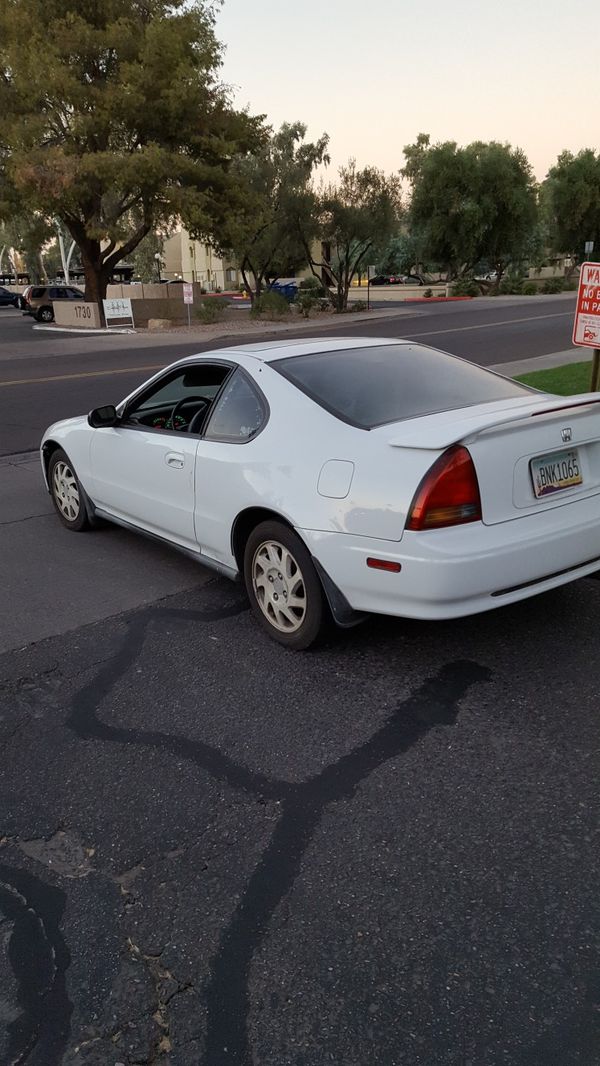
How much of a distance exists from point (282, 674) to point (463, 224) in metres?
63.3

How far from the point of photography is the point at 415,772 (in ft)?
10.5

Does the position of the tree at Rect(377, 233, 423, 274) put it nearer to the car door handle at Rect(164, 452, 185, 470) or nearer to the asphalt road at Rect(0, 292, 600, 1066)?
the car door handle at Rect(164, 452, 185, 470)

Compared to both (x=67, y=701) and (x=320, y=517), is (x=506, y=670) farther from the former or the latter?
(x=67, y=701)

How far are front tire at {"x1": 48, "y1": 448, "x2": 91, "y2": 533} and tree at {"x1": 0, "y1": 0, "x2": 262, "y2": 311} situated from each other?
2760cm

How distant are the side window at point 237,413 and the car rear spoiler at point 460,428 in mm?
910

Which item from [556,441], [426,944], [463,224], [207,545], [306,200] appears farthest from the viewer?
[463,224]

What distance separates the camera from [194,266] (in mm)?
91312

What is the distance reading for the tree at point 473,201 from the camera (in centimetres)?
6119

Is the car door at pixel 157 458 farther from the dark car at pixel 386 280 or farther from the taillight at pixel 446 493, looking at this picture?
the dark car at pixel 386 280

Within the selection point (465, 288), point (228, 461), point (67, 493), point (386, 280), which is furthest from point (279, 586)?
point (386, 280)

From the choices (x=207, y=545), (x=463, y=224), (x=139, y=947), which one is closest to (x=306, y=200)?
(x=463, y=224)

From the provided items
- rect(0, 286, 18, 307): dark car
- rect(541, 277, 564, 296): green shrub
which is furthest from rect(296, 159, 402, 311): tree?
rect(0, 286, 18, 307): dark car

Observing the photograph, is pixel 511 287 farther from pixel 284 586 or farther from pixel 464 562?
pixel 464 562

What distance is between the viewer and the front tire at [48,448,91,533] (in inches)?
248
